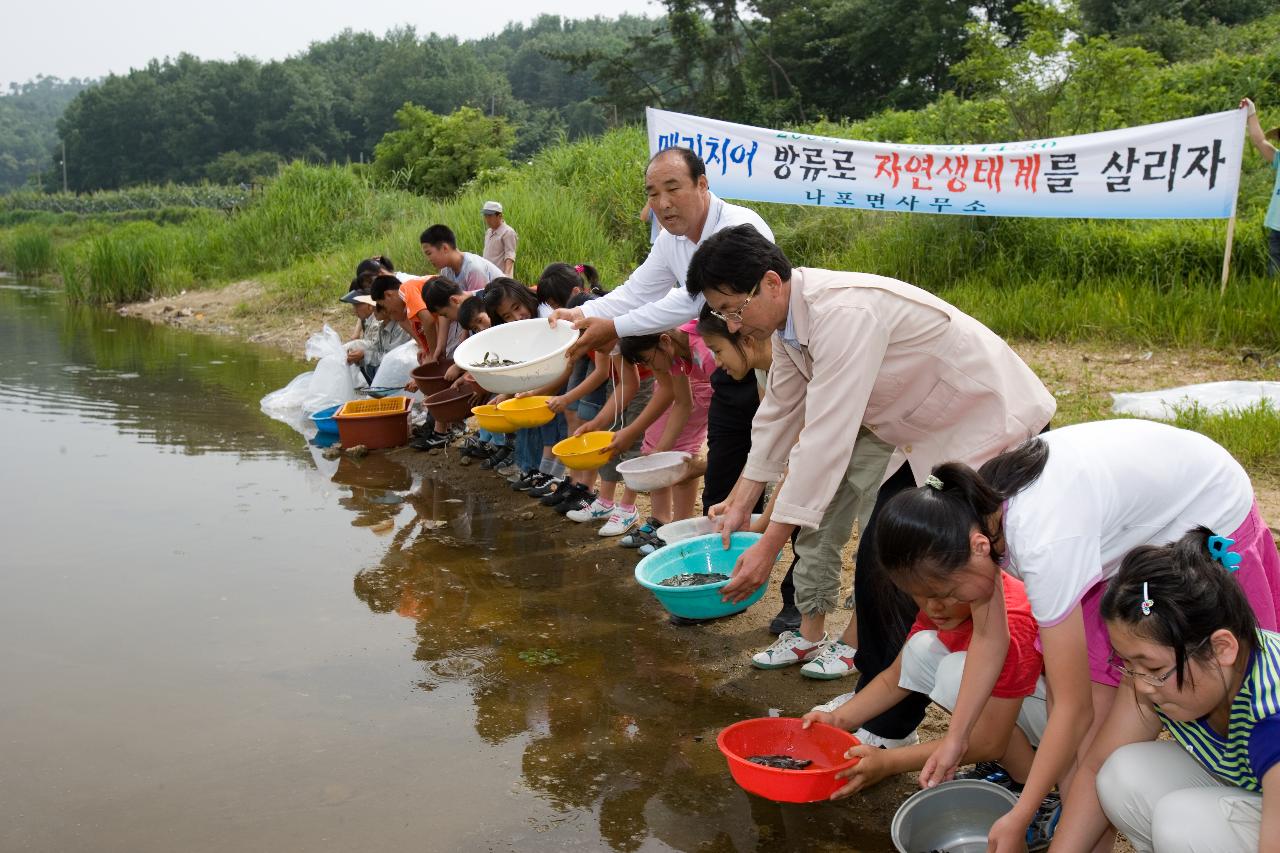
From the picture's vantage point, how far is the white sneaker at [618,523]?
203 inches

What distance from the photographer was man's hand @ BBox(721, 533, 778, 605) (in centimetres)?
285

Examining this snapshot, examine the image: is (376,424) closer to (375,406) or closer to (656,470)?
(375,406)

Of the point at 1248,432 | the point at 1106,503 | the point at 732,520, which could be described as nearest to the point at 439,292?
the point at 732,520

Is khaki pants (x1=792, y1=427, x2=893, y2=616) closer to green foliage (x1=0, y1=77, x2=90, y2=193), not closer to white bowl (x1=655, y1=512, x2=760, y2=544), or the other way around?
white bowl (x1=655, y1=512, x2=760, y2=544)

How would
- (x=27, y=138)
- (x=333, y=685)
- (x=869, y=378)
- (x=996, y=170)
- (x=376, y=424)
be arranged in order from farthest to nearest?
(x=27, y=138) → (x=996, y=170) → (x=376, y=424) → (x=333, y=685) → (x=869, y=378)

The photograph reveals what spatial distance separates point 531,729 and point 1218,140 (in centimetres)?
583

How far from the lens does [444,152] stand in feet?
65.9

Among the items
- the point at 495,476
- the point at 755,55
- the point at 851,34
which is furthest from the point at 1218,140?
the point at 755,55

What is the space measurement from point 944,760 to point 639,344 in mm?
2512

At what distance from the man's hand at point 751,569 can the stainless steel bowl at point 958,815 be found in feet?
2.31

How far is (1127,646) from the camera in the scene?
6.31 ft

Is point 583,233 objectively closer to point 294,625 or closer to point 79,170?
point 294,625

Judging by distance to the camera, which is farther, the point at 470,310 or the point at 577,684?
the point at 470,310

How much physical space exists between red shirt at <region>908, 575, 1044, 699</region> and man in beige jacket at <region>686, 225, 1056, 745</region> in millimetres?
267
